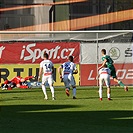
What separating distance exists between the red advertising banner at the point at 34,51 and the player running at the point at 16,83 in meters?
1.51

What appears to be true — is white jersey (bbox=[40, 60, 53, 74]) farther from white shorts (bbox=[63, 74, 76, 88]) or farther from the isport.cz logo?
the isport.cz logo

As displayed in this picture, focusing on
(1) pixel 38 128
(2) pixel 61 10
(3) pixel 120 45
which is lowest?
(1) pixel 38 128

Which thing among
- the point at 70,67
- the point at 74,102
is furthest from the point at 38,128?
the point at 70,67

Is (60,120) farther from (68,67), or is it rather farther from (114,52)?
(114,52)

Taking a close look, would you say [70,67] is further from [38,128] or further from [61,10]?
[61,10]

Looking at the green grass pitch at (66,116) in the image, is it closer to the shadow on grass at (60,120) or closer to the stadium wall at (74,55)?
the shadow on grass at (60,120)

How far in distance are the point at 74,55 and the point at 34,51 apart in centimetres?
214

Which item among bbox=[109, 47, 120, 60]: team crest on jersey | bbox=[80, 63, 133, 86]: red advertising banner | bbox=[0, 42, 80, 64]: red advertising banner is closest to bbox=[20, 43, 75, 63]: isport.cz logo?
Result: bbox=[0, 42, 80, 64]: red advertising banner

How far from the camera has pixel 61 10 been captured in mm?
47531

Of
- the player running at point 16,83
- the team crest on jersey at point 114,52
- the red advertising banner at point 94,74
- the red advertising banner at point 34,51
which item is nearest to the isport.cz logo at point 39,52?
the red advertising banner at point 34,51

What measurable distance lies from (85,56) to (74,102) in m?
11.4

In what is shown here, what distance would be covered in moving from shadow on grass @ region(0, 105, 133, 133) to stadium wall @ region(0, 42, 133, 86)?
1304cm

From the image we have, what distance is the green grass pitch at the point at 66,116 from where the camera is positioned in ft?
48.7

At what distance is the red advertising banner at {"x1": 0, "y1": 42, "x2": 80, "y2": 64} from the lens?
34.2 meters
